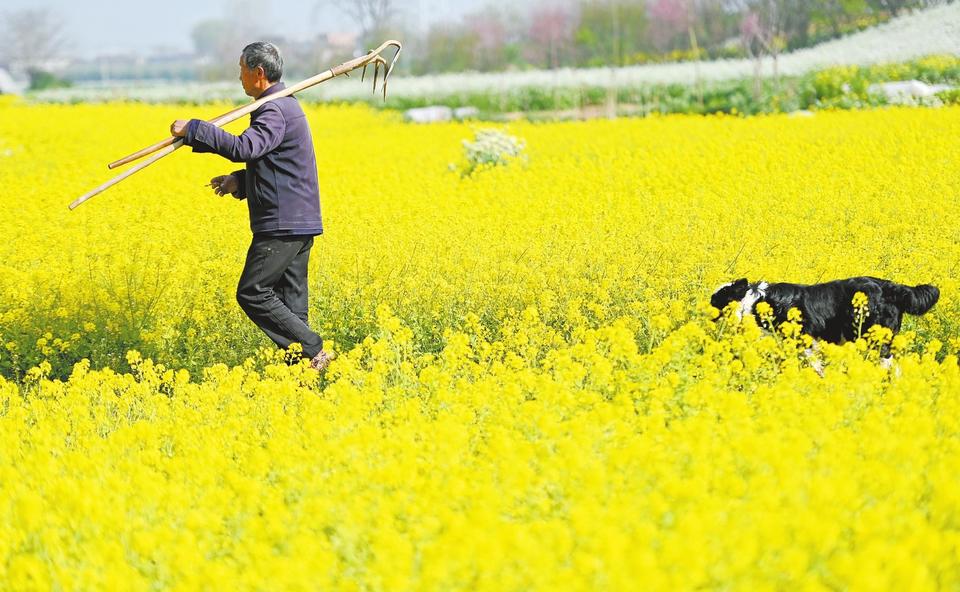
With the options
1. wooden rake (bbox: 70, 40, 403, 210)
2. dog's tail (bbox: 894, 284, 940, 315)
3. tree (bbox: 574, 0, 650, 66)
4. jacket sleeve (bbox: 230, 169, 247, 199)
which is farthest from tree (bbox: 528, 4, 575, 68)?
Answer: dog's tail (bbox: 894, 284, 940, 315)

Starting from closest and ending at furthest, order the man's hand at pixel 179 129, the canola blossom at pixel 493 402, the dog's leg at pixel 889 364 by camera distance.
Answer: the canola blossom at pixel 493 402
the dog's leg at pixel 889 364
the man's hand at pixel 179 129

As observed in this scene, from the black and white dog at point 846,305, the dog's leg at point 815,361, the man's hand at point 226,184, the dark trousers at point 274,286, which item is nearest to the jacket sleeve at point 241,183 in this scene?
the man's hand at point 226,184

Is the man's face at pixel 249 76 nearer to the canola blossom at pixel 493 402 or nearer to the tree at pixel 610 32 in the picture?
the canola blossom at pixel 493 402

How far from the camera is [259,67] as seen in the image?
563cm

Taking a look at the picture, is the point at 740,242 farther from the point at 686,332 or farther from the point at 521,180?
the point at 521,180

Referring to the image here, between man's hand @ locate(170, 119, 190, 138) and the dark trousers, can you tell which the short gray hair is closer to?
man's hand @ locate(170, 119, 190, 138)

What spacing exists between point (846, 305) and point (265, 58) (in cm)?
340

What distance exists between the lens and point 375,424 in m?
4.30

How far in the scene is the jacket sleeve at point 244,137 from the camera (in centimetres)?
521

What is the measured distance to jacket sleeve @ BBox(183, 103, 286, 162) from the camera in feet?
17.1

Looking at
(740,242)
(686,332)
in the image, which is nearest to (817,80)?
(740,242)

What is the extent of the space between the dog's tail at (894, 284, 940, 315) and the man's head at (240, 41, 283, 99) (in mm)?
3557

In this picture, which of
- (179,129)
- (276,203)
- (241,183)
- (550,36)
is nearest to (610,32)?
(550,36)

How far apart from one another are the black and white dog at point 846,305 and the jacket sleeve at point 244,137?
8.85 ft
